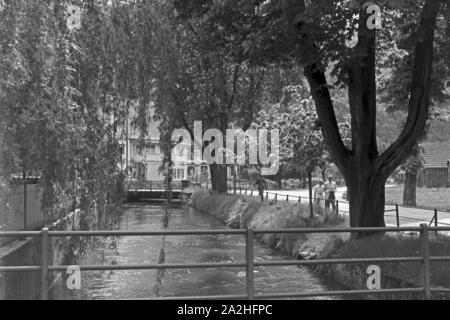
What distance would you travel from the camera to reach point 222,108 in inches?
Answer: 1526

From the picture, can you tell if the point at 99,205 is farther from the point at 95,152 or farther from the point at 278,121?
the point at 278,121

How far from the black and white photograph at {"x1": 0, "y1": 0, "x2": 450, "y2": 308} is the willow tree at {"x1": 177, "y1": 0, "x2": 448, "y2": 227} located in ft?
0.14

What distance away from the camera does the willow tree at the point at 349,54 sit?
1209 centimetres

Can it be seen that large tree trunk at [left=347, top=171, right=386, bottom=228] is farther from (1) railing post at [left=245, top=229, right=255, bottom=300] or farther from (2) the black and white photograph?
(1) railing post at [left=245, top=229, right=255, bottom=300]

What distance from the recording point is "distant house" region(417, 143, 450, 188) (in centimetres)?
6156

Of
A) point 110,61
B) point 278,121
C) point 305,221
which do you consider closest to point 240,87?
point 278,121

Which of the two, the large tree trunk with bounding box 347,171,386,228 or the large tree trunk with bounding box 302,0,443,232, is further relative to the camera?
the large tree trunk with bounding box 347,171,386,228

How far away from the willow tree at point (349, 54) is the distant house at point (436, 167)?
46803 millimetres

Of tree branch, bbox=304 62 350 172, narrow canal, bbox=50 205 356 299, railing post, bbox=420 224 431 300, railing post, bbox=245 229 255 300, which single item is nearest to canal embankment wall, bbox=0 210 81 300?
narrow canal, bbox=50 205 356 299

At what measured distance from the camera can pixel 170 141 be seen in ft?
31.3

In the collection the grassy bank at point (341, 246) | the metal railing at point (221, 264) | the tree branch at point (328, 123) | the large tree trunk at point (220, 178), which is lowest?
the grassy bank at point (341, 246)

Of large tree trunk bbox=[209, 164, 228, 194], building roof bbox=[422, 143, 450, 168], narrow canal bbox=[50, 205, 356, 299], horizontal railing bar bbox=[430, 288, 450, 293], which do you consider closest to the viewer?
horizontal railing bar bbox=[430, 288, 450, 293]

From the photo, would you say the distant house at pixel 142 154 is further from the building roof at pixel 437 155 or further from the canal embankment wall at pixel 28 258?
the building roof at pixel 437 155

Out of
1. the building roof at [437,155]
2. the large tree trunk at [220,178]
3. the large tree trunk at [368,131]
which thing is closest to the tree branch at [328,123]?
the large tree trunk at [368,131]
